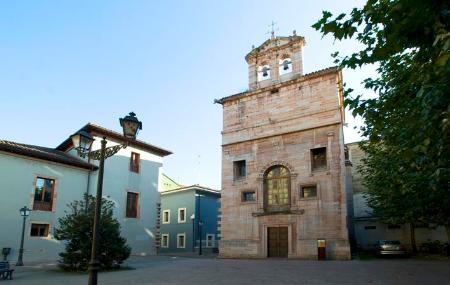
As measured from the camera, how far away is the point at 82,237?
1616cm

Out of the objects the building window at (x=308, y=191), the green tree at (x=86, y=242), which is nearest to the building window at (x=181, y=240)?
the building window at (x=308, y=191)

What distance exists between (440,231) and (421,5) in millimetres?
26243

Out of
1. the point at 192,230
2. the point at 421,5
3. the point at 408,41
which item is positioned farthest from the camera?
the point at 192,230

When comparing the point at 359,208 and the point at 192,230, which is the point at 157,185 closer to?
the point at 192,230

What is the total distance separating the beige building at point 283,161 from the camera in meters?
23.2

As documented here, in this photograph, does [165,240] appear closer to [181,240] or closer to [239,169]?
[181,240]

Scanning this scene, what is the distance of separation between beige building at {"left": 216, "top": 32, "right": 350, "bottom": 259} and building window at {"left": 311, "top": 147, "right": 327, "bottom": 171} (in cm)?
7

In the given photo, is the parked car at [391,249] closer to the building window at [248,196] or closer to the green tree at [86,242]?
the building window at [248,196]

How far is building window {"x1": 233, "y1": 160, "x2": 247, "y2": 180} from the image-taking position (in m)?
27.6

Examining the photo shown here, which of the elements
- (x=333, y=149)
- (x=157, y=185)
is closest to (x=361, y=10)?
(x=333, y=149)

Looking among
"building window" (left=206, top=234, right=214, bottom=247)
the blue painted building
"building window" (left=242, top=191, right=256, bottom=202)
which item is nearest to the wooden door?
"building window" (left=242, top=191, right=256, bottom=202)

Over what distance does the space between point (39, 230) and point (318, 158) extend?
1855 centimetres

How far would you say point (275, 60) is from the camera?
27312 millimetres

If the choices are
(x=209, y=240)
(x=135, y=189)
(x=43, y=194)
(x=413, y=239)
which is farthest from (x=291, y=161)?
(x=209, y=240)
